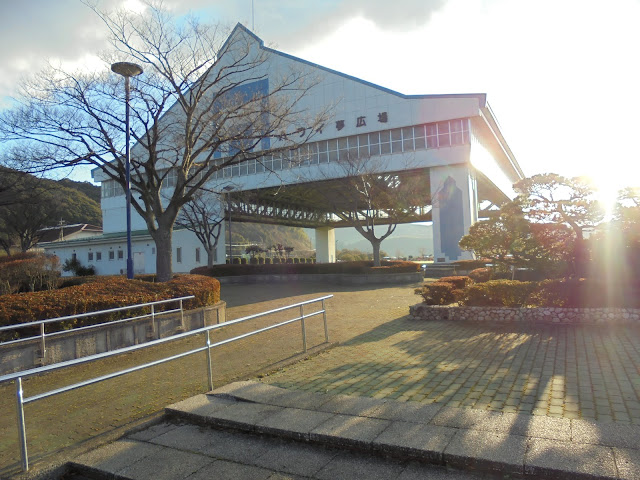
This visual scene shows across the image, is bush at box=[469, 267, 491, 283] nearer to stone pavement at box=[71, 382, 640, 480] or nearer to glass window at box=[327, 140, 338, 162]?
stone pavement at box=[71, 382, 640, 480]

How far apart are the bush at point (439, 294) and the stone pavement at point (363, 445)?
6.95 metres

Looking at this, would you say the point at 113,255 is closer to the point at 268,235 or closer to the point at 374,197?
the point at 374,197

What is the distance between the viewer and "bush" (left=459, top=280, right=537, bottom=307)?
1007 cm

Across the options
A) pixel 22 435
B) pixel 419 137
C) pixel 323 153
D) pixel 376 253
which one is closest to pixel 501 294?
pixel 22 435

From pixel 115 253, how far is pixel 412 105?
2975 centimetres

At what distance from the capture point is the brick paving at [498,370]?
180 inches

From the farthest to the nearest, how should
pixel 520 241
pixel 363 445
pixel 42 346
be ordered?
pixel 520 241
pixel 42 346
pixel 363 445

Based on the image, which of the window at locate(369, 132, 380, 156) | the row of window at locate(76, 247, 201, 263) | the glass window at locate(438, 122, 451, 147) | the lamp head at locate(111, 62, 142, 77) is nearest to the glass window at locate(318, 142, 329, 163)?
the window at locate(369, 132, 380, 156)

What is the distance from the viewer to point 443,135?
1196 inches

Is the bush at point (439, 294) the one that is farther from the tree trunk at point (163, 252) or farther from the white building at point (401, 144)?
the white building at point (401, 144)

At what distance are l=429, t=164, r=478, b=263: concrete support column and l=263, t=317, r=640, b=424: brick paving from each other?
2220cm

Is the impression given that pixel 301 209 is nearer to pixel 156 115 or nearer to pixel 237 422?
pixel 156 115

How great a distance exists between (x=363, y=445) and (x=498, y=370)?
313 cm

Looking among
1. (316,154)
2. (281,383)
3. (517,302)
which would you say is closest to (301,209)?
(316,154)
